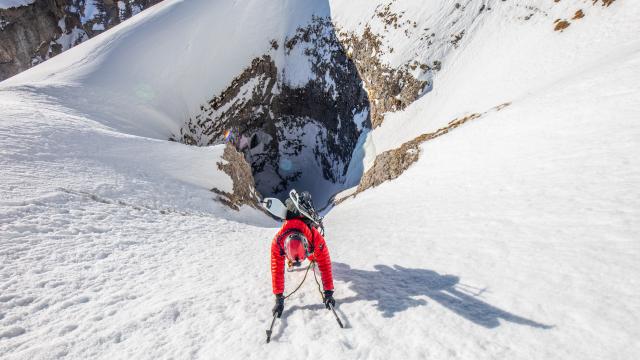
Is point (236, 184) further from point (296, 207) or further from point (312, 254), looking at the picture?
point (312, 254)

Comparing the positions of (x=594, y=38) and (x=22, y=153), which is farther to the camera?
(x=594, y=38)

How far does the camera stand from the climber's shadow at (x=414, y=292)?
4676 millimetres

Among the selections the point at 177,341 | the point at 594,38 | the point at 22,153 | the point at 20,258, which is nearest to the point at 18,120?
the point at 22,153

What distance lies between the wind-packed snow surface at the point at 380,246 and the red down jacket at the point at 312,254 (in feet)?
1.76

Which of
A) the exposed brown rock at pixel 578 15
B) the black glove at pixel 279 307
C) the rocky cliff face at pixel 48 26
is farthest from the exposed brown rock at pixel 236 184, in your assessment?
the rocky cliff face at pixel 48 26

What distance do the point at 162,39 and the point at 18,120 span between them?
90.8 ft

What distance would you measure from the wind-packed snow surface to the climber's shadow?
4cm

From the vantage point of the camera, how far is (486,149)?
1320 centimetres

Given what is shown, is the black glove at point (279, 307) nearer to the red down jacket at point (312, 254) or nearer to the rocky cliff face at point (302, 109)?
the red down jacket at point (312, 254)

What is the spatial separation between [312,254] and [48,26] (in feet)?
256

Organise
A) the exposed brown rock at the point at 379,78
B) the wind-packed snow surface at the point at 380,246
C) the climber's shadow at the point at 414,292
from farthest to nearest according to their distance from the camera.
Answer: the exposed brown rock at the point at 379,78 < the climber's shadow at the point at 414,292 < the wind-packed snow surface at the point at 380,246

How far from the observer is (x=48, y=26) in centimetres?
5903

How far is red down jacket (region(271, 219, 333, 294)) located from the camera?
17.2 feet

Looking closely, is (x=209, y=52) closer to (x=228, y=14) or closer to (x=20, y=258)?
(x=228, y=14)
